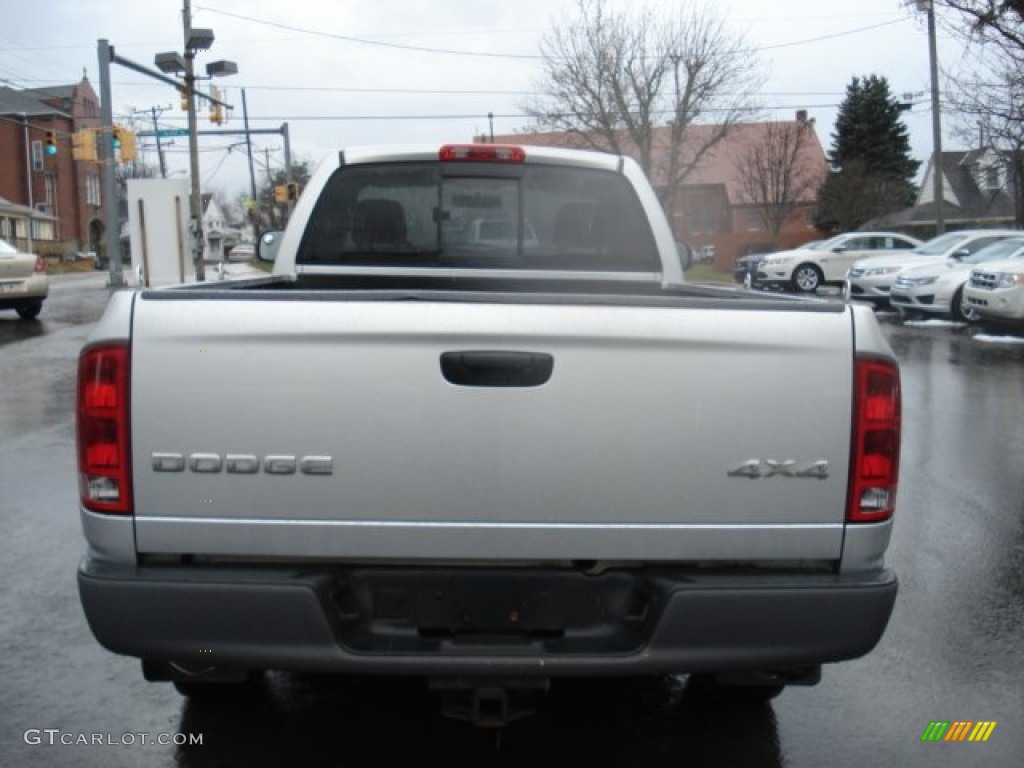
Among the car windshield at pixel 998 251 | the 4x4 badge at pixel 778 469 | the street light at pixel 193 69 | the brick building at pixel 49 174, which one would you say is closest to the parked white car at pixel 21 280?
the street light at pixel 193 69

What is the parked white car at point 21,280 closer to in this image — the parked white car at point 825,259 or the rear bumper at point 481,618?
the rear bumper at point 481,618

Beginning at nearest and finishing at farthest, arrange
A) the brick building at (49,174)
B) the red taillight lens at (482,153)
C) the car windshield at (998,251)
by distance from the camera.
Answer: the red taillight lens at (482,153)
the car windshield at (998,251)
the brick building at (49,174)

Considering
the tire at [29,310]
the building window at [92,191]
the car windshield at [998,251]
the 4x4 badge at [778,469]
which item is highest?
the building window at [92,191]

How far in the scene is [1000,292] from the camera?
1684cm

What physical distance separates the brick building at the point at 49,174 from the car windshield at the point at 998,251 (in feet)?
184

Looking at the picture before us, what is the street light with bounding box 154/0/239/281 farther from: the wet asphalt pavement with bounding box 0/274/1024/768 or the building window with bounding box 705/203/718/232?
the building window with bounding box 705/203/718/232

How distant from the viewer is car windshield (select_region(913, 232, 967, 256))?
23.2m

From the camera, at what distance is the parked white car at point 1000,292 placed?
16609mm

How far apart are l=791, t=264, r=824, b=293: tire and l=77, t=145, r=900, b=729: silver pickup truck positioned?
26.6 m

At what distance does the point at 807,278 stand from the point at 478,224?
25134mm

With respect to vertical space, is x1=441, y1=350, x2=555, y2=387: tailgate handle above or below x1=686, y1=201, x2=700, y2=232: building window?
below

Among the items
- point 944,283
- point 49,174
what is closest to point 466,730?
point 944,283

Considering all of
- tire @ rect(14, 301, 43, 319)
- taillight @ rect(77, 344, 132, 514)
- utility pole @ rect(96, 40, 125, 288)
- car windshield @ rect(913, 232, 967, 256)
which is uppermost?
utility pole @ rect(96, 40, 125, 288)

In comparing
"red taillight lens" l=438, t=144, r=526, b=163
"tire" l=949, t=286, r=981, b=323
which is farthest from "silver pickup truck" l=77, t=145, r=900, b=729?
"tire" l=949, t=286, r=981, b=323
